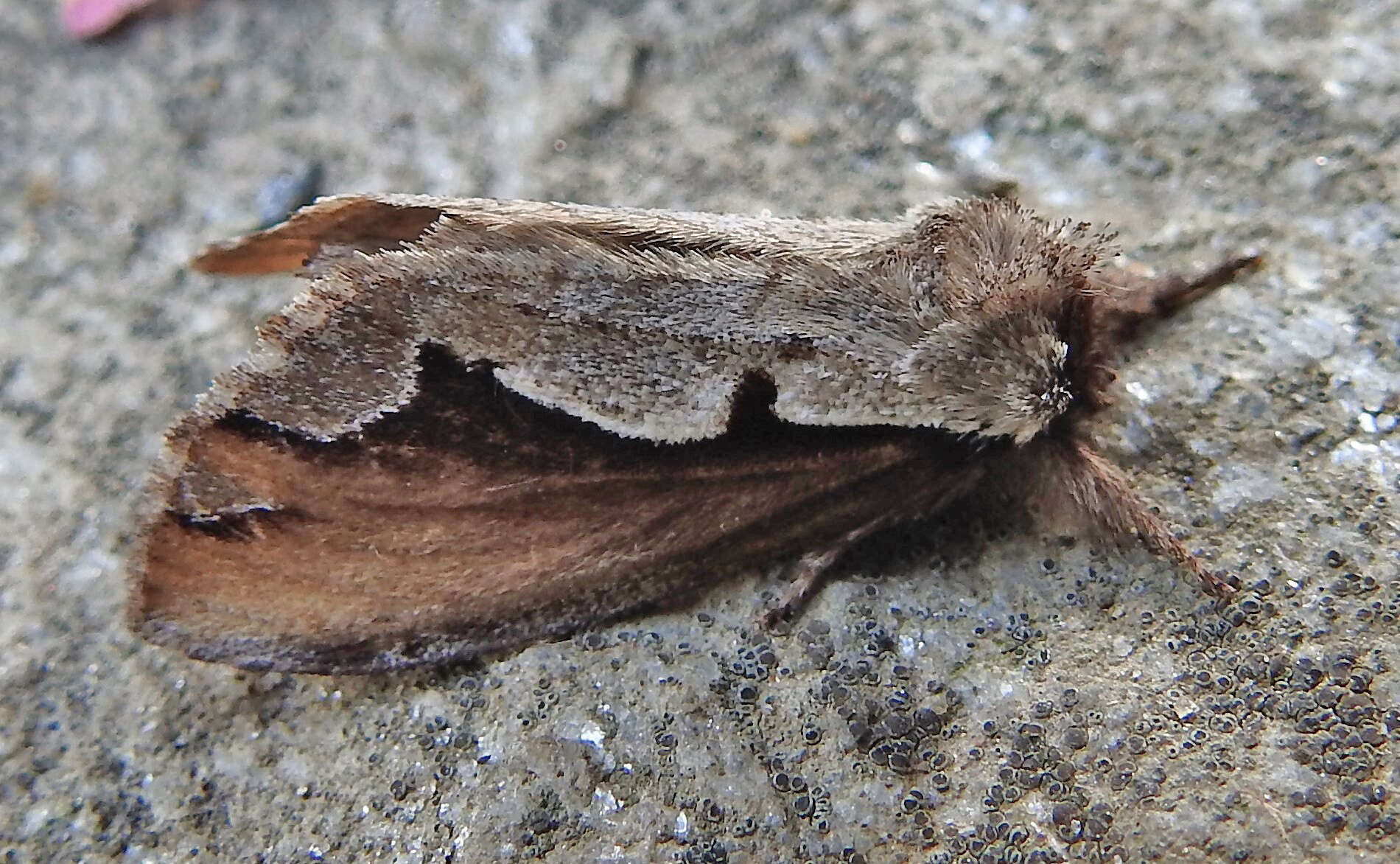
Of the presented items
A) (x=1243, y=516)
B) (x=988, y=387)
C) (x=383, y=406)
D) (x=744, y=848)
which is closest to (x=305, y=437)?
(x=383, y=406)

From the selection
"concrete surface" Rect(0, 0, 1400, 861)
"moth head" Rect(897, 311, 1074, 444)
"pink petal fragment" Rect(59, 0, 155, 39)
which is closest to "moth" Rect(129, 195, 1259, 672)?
"moth head" Rect(897, 311, 1074, 444)

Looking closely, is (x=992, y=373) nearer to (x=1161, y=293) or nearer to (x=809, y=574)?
(x=809, y=574)

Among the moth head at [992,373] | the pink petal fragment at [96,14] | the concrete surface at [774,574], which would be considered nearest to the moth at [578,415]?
the moth head at [992,373]

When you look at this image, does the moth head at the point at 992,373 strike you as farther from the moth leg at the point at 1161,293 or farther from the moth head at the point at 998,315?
the moth leg at the point at 1161,293

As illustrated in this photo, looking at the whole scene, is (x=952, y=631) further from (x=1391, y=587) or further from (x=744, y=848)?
(x=1391, y=587)

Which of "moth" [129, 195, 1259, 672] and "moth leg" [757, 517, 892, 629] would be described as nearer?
"moth" [129, 195, 1259, 672]

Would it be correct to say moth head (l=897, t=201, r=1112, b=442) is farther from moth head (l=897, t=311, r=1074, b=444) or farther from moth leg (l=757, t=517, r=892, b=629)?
moth leg (l=757, t=517, r=892, b=629)
